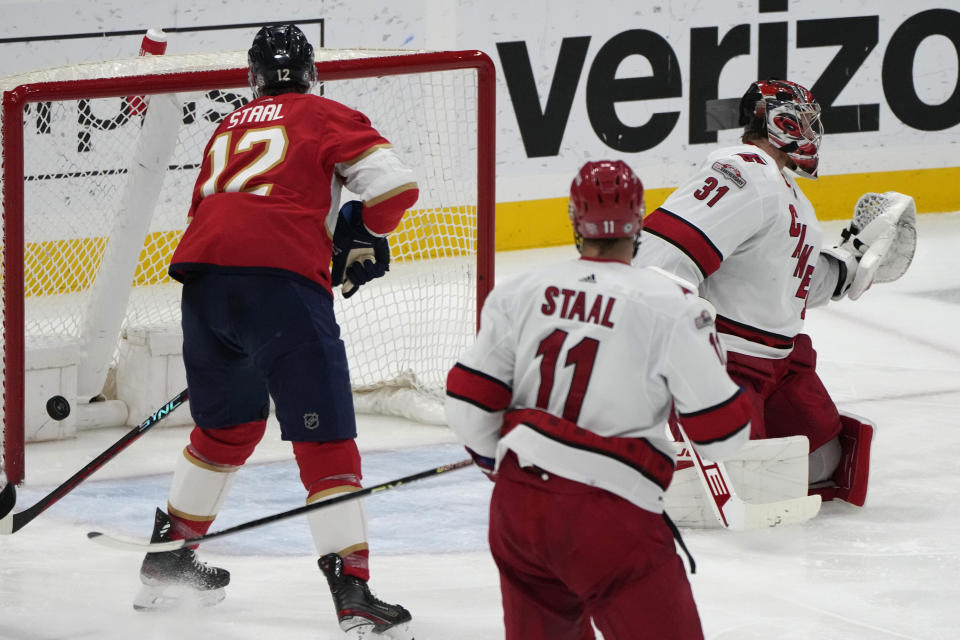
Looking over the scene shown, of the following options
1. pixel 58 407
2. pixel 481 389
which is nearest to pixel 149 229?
pixel 58 407

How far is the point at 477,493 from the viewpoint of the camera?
3.68m

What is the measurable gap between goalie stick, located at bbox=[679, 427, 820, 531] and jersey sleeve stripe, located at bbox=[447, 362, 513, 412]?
120 centimetres

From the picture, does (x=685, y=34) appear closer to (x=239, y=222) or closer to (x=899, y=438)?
(x=899, y=438)

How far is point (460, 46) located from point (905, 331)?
7.56ft

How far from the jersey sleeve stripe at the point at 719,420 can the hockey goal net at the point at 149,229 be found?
74.3 inches

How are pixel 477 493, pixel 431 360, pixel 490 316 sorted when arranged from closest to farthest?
pixel 490 316 < pixel 477 493 < pixel 431 360

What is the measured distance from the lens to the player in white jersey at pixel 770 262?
312 cm

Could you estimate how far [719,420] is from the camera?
196 centimetres

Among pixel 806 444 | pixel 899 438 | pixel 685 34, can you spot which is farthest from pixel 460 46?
pixel 806 444

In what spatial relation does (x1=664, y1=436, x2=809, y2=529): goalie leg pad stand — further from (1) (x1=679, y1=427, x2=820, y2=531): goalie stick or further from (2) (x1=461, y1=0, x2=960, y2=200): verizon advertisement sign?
(2) (x1=461, y1=0, x2=960, y2=200): verizon advertisement sign

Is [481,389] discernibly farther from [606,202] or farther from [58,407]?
[58,407]

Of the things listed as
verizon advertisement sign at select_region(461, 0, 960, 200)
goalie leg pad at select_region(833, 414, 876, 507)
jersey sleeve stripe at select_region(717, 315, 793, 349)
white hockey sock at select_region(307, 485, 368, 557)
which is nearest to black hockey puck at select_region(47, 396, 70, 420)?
white hockey sock at select_region(307, 485, 368, 557)

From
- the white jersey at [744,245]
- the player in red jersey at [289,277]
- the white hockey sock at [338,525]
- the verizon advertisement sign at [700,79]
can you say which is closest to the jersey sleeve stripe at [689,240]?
the white jersey at [744,245]

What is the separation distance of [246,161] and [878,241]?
65.0 inches
